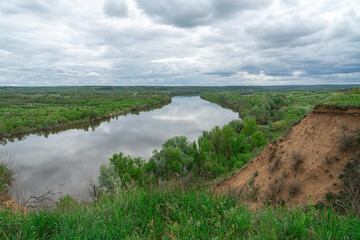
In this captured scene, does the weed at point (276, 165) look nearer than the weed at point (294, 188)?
No

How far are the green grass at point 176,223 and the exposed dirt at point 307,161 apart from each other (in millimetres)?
4038

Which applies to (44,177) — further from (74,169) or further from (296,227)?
(296,227)

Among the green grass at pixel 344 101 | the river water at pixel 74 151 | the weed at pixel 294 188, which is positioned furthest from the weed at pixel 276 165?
the river water at pixel 74 151

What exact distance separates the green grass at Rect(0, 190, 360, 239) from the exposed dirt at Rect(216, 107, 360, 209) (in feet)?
13.2

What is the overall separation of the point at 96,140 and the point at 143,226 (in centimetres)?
3856

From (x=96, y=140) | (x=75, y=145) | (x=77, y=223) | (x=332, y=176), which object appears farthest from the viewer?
(x=96, y=140)

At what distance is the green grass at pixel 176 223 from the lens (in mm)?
2818

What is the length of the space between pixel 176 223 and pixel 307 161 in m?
8.62

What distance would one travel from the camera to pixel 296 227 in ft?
9.42

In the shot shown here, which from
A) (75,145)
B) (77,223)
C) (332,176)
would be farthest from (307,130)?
(75,145)

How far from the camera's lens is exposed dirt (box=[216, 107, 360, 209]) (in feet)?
26.6

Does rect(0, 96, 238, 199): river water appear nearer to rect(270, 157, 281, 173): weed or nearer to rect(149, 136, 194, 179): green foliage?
rect(149, 136, 194, 179): green foliage

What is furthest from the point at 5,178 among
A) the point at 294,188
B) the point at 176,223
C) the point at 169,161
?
the point at 294,188

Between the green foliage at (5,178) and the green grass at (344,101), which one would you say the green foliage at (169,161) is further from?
the green grass at (344,101)
